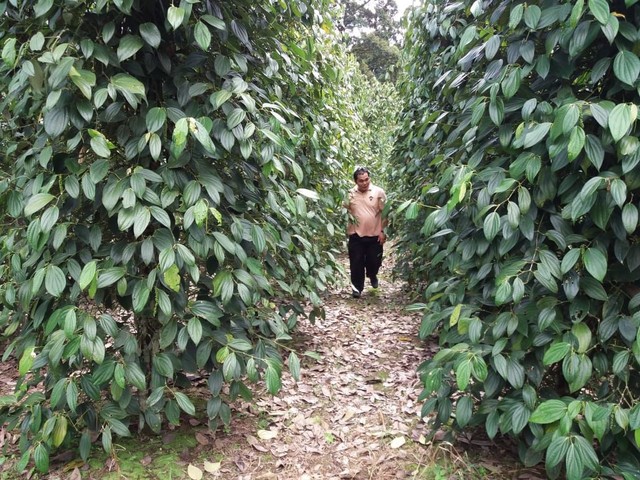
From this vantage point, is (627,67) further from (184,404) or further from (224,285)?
(184,404)

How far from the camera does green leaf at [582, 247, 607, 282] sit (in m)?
1.39

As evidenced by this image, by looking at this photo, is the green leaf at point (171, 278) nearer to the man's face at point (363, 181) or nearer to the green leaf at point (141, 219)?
the green leaf at point (141, 219)

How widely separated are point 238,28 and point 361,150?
5548 millimetres

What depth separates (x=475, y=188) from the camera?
71.0 inches

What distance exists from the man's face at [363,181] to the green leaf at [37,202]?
10.8 ft

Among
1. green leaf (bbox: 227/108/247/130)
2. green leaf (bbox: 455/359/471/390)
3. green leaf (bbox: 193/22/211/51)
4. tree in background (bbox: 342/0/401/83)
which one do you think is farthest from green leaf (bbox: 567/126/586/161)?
tree in background (bbox: 342/0/401/83)

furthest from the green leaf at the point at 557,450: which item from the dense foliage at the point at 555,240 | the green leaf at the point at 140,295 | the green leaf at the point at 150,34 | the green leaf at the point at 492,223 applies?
the green leaf at the point at 150,34

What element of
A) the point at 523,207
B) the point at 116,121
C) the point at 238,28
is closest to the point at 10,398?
the point at 116,121

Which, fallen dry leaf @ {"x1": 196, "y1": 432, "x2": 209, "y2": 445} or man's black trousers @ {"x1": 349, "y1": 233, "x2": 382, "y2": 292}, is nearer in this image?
fallen dry leaf @ {"x1": 196, "y1": 432, "x2": 209, "y2": 445}

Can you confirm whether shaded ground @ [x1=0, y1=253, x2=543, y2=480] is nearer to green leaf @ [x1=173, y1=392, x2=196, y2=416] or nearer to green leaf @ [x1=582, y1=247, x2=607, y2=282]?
green leaf @ [x1=173, y1=392, x2=196, y2=416]

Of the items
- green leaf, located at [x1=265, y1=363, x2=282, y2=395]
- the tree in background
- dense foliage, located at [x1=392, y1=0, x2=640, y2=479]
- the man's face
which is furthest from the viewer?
the tree in background

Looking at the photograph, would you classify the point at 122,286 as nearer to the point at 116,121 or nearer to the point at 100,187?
the point at 100,187

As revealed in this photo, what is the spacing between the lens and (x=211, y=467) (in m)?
1.96

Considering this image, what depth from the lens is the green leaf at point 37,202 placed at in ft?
5.08
